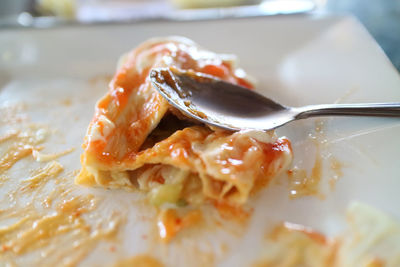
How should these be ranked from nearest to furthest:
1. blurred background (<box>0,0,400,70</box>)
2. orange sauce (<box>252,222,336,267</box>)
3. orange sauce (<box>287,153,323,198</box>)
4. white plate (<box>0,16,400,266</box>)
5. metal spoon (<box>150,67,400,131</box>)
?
orange sauce (<box>252,222,336,267</box>), white plate (<box>0,16,400,266</box>), orange sauce (<box>287,153,323,198</box>), metal spoon (<box>150,67,400,131</box>), blurred background (<box>0,0,400,70</box>)

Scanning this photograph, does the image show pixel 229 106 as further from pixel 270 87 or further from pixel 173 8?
pixel 173 8

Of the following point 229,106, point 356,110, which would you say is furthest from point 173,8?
point 356,110

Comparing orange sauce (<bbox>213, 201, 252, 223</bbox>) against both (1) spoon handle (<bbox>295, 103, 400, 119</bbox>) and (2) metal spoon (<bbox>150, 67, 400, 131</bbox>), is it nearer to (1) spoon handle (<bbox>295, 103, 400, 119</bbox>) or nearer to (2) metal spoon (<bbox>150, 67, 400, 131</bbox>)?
(2) metal spoon (<bbox>150, 67, 400, 131</bbox>)

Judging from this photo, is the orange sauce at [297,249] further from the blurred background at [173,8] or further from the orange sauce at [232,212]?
the blurred background at [173,8]

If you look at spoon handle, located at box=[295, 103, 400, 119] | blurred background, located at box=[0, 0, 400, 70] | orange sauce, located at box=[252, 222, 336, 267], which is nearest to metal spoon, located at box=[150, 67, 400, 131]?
spoon handle, located at box=[295, 103, 400, 119]

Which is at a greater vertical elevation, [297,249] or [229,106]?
[229,106]

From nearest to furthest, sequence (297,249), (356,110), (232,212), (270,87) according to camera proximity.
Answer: (297,249), (232,212), (356,110), (270,87)

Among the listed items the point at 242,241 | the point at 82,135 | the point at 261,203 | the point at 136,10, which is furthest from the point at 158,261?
the point at 136,10

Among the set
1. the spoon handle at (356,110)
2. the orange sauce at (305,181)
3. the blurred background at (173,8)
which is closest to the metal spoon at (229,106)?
the spoon handle at (356,110)
